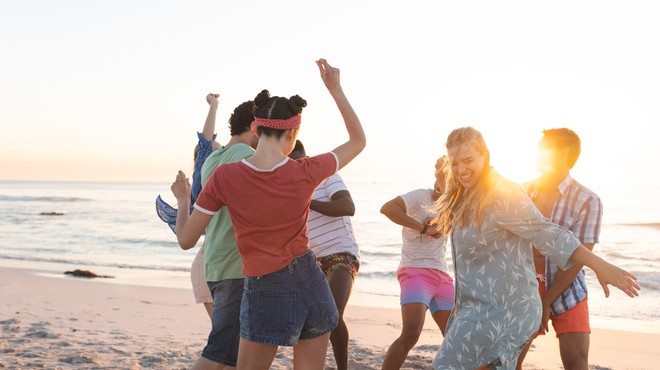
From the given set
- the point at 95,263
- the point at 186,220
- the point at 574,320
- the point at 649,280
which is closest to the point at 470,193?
the point at 574,320

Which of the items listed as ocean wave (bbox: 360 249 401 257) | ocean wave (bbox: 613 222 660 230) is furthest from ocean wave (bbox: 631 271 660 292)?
ocean wave (bbox: 613 222 660 230)

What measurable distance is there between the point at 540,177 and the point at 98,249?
57.6 feet

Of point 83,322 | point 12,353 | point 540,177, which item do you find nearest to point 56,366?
point 12,353

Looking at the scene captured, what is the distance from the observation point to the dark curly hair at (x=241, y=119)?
13.3ft

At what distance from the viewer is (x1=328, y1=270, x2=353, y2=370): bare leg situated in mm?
4777

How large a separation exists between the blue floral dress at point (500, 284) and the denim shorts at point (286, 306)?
0.63 metres

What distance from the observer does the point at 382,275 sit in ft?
47.2

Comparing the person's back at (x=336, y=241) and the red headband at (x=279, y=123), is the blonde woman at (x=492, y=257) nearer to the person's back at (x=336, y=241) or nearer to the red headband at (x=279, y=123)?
the red headband at (x=279, y=123)

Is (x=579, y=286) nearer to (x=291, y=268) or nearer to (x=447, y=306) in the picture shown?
(x=447, y=306)

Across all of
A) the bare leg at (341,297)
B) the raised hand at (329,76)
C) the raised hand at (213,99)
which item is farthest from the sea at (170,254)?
the raised hand at (329,76)

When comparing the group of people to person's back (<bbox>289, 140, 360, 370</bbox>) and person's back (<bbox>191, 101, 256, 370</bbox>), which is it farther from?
person's back (<bbox>289, 140, 360, 370</bbox>)

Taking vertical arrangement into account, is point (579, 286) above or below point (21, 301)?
above

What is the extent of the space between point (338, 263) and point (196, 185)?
46.2 inches

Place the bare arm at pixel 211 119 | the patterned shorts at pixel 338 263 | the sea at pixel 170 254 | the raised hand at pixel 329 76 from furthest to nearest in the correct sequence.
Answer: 1. the sea at pixel 170 254
2. the patterned shorts at pixel 338 263
3. the bare arm at pixel 211 119
4. the raised hand at pixel 329 76
